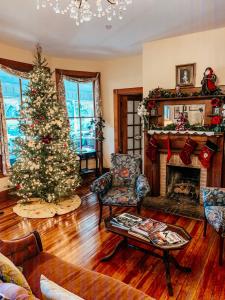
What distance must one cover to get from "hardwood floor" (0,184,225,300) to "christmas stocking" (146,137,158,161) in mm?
1000

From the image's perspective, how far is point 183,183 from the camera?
171 inches

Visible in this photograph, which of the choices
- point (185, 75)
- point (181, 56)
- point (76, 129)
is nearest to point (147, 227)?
point (185, 75)

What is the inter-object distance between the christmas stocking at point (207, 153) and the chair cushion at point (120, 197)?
1264 mm

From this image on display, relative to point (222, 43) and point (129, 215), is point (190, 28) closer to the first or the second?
point (222, 43)

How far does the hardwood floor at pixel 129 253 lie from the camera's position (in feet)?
7.17

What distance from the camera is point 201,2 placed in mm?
2779

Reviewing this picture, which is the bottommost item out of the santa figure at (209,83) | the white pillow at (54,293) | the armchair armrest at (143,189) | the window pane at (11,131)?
the armchair armrest at (143,189)

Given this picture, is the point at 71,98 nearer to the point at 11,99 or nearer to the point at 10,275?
the point at 11,99

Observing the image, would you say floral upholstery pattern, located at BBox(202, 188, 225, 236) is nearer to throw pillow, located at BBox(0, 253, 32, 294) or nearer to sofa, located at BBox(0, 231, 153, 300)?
sofa, located at BBox(0, 231, 153, 300)

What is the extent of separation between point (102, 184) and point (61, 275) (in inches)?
71.2

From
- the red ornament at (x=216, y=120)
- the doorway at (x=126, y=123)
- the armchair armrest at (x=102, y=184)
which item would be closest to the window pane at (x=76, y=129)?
the doorway at (x=126, y=123)

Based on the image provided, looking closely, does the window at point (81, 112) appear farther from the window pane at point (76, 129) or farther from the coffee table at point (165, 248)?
the coffee table at point (165, 248)

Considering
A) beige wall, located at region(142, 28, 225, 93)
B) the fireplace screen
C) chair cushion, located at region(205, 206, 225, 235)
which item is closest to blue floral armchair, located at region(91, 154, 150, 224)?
chair cushion, located at region(205, 206, 225, 235)

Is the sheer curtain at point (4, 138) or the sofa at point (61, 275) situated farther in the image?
the sheer curtain at point (4, 138)
